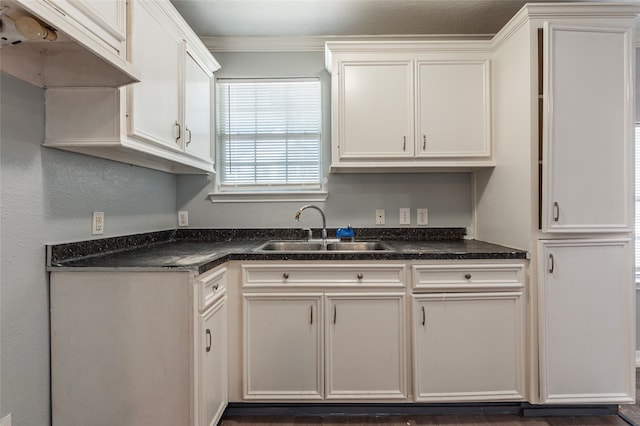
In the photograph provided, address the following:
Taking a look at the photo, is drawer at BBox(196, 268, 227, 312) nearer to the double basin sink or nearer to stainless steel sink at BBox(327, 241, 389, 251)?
the double basin sink

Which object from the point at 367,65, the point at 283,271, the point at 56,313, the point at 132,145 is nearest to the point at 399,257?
the point at 283,271

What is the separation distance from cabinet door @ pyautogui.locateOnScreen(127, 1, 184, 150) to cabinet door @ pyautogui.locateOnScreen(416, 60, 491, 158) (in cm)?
149

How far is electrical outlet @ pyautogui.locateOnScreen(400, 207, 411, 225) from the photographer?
261 cm

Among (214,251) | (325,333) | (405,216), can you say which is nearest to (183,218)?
(214,251)

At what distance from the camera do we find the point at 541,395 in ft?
6.19

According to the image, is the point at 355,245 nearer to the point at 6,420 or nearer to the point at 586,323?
the point at 586,323

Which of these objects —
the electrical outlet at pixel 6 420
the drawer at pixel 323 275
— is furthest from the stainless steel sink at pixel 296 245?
the electrical outlet at pixel 6 420

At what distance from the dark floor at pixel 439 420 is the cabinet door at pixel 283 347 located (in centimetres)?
15

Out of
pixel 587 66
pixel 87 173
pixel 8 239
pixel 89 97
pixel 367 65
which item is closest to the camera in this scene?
pixel 8 239

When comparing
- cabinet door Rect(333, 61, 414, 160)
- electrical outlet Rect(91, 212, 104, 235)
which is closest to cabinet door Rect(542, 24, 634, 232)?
cabinet door Rect(333, 61, 414, 160)

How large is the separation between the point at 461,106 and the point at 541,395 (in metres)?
1.76

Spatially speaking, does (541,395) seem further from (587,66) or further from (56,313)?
(56,313)

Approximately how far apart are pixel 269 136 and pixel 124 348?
1.74m

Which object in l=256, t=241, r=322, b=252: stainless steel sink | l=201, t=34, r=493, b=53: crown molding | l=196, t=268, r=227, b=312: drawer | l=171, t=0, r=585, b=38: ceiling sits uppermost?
l=171, t=0, r=585, b=38: ceiling
